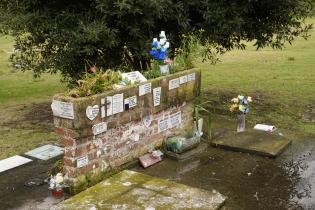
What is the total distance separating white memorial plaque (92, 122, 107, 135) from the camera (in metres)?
5.41

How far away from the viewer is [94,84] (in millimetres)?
5527

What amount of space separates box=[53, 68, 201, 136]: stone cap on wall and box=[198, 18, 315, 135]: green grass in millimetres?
2352

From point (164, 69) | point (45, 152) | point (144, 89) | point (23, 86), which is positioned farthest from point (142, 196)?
point (23, 86)

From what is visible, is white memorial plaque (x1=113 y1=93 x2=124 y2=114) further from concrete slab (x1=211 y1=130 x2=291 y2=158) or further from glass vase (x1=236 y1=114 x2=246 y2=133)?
glass vase (x1=236 y1=114 x2=246 y2=133)

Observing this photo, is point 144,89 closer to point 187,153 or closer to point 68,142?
point 187,153

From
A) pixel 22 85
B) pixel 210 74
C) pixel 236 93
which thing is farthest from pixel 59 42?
pixel 210 74

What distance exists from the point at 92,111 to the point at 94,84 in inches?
16.1

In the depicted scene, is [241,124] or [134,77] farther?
[241,124]

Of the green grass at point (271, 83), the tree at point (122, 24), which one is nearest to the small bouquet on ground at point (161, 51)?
the tree at point (122, 24)

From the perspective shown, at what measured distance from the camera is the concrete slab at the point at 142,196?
15.4ft

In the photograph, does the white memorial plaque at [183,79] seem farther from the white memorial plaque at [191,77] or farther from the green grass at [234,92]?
the green grass at [234,92]

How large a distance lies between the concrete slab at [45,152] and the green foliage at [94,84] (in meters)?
1.47

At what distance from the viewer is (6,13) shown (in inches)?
328

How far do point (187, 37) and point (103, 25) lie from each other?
195cm
